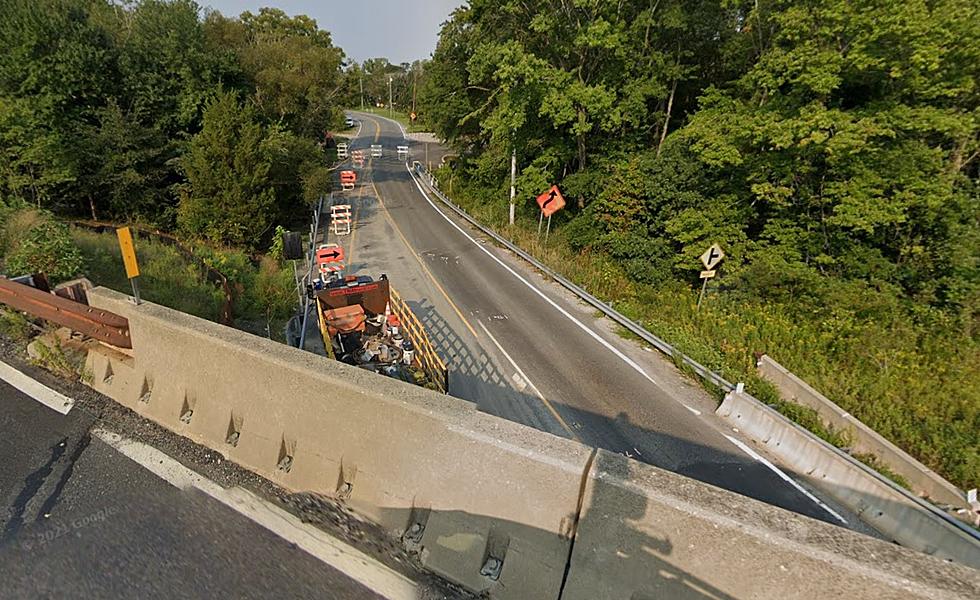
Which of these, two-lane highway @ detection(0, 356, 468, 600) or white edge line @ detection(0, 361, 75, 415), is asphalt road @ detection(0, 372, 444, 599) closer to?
two-lane highway @ detection(0, 356, 468, 600)

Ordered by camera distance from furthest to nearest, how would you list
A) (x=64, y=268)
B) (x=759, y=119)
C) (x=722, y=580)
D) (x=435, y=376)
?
(x=759, y=119) → (x=435, y=376) → (x=64, y=268) → (x=722, y=580)

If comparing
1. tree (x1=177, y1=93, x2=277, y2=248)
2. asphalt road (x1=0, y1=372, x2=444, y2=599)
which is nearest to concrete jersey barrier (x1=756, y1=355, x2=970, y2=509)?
asphalt road (x1=0, y1=372, x2=444, y2=599)

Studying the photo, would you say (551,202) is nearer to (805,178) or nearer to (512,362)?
(805,178)

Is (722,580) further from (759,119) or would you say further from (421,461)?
(759,119)

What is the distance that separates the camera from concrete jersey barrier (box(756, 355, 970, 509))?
22.0 feet

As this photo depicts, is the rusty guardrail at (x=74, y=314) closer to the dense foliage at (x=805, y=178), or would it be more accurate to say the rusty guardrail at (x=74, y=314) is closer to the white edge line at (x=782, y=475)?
the white edge line at (x=782, y=475)

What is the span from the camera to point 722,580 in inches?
101

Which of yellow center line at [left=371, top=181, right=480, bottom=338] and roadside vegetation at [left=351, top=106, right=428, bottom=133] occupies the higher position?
roadside vegetation at [left=351, top=106, right=428, bottom=133]

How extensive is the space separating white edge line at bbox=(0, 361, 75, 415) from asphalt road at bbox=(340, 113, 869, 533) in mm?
6058

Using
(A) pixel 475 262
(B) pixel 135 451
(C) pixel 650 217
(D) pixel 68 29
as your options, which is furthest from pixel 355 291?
(D) pixel 68 29

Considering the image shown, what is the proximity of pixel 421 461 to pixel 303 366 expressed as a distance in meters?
1.34

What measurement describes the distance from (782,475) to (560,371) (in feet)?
15.3

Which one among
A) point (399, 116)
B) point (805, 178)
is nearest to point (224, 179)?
point (805, 178)

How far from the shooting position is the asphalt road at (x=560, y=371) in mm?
7812
